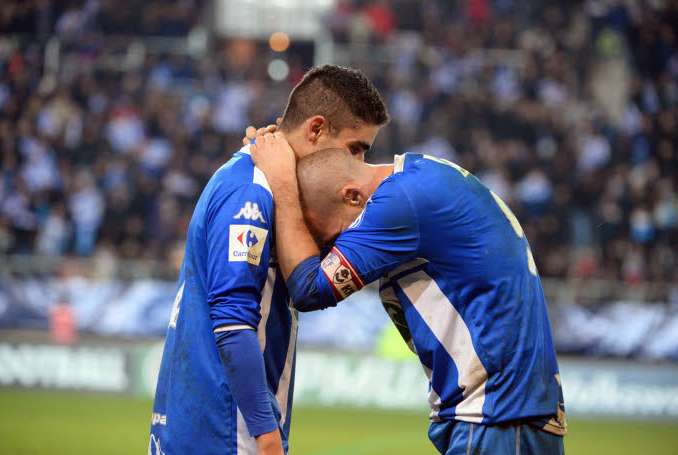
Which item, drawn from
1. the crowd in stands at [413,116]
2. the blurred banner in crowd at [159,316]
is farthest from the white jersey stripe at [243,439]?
the crowd in stands at [413,116]

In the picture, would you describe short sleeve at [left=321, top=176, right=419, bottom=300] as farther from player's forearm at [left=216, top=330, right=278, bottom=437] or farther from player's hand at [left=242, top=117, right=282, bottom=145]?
player's hand at [left=242, top=117, right=282, bottom=145]

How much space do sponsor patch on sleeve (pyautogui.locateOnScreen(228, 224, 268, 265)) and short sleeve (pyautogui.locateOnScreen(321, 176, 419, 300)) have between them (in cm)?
24

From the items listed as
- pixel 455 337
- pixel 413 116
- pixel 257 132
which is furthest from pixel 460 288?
pixel 413 116

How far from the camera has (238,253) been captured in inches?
137

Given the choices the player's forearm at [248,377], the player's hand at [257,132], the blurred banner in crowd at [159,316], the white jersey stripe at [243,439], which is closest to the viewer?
the player's forearm at [248,377]

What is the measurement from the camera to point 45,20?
23016 mm

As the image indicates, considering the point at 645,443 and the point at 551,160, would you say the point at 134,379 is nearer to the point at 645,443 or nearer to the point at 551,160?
the point at 645,443

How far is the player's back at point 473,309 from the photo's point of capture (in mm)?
3607

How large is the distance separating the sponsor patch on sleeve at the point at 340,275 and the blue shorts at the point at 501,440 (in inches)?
24.5

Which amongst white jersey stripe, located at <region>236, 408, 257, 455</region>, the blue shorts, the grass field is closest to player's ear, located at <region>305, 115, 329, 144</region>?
white jersey stripe, located at <region>236, 408, 257, 455</region>

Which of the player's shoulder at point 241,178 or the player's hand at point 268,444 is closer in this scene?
the player's hand at point 268,444

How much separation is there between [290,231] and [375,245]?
30 cm

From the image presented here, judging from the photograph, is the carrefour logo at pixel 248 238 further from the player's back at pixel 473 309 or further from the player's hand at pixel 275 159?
the player's back at pixel 473 309

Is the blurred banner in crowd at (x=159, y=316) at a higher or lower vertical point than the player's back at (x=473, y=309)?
higher
